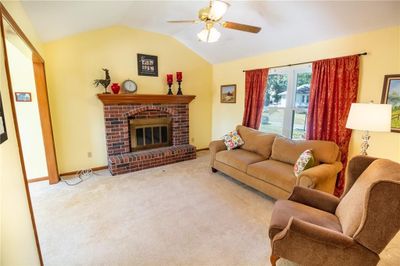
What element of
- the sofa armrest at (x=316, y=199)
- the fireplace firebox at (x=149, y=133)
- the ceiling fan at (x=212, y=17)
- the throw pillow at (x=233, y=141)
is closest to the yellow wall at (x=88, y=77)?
the fireplace firebox at (x=149, y=133)

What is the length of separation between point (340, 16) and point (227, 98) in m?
2.68

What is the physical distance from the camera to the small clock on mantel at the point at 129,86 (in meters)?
4.02

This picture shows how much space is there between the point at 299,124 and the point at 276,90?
2.63 ft

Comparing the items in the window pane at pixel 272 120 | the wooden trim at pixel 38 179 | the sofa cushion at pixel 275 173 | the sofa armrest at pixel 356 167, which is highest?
the window pane at pixel 272 120

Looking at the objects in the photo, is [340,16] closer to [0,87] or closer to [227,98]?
[227,98]

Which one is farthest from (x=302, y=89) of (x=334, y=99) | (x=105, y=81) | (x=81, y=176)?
(x=81, y=176)

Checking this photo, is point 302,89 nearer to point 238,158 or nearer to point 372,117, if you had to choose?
point 372,117

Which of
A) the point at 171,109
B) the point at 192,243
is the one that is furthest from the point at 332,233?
the point at 171,109

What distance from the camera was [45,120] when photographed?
3.23m

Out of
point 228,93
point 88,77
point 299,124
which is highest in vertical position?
point 88,77

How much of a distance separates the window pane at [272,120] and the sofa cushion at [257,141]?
0.45 metres

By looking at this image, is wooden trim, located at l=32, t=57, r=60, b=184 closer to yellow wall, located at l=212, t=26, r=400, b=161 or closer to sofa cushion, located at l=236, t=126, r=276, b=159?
sofa cushion, located at l=236, t=126, r=276, b=159

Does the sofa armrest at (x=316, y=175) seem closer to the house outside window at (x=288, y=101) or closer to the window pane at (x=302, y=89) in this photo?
the house outside window at (x=288, y=101)

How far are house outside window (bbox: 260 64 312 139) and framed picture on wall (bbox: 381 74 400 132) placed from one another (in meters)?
1.02
